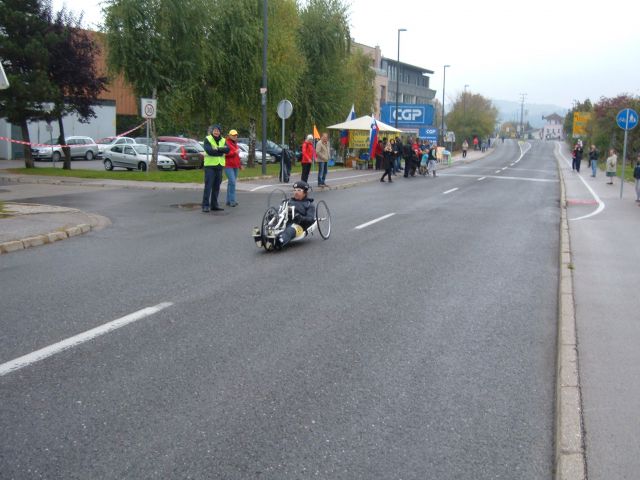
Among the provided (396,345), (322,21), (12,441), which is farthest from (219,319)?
(322,21)

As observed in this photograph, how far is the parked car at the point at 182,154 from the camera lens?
3469 centimetres

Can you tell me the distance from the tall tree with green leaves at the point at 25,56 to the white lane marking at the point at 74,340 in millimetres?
23008

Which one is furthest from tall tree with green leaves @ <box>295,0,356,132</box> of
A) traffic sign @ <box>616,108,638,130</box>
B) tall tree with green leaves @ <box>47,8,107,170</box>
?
traffic sign @ <box>616,108,638,130</box>

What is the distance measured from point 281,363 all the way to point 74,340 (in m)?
1.78

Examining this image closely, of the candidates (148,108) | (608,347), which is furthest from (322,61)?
(608,347)

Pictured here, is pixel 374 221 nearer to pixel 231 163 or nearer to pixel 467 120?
pixel 231 163

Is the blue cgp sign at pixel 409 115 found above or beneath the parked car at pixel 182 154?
above

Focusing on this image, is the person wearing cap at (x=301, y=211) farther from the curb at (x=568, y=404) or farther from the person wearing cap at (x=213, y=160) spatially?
the person wearing cap at (x=213, y=160)

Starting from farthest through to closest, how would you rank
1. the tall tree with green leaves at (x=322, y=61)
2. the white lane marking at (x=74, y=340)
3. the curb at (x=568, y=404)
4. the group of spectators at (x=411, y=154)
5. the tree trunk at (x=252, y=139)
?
the tall tree with green leaves at (x=322, y=61), the tree trunk at (x=252, y=139), the group of spectators at (x=411, y=154), the white lane marking at (x=74, y=340), the curb at (x=568, y=404)

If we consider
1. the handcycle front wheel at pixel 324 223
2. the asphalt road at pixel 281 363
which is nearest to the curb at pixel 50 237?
the asphalt road at pixel 281 363

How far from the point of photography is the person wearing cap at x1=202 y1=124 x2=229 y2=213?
604 inches

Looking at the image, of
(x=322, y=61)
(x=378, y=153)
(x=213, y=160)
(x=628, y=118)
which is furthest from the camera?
(x=322, y=61)

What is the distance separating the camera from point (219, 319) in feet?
21.4

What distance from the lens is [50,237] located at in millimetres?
11414
